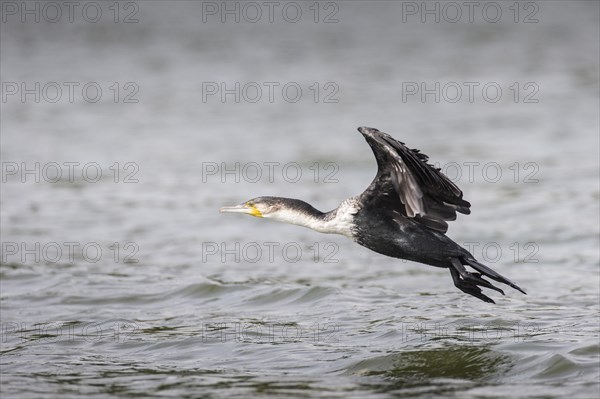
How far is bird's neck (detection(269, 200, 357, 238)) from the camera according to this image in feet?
31.6

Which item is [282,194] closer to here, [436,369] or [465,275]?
[465,275]

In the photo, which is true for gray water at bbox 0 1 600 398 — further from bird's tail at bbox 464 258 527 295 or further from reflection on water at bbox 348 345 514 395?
bird's tail at bbox 464 258 527 295

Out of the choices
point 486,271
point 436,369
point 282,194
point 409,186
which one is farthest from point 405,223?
point 282,194

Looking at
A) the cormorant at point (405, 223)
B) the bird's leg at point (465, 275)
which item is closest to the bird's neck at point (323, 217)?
the cormorant at point (405, 223)

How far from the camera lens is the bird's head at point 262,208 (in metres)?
10.1

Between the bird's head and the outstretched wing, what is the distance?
89cm

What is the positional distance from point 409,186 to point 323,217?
1287mm

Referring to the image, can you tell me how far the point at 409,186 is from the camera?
8.77 m

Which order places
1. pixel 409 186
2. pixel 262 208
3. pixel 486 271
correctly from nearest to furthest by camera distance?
pixel 409 186 < pixel 486 271 < pixel 262 208

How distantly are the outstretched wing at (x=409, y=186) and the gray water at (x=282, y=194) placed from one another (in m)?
1.19

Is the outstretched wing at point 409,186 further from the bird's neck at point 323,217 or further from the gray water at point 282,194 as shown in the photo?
the gray water at point 282,194

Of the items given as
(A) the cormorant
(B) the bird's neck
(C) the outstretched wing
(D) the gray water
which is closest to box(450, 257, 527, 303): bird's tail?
(A) the cormorant

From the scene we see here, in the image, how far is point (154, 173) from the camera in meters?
17.8

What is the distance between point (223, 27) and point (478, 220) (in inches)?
479
